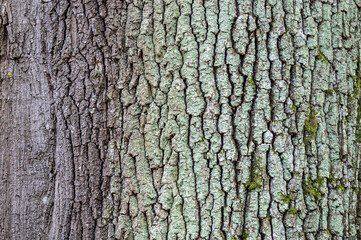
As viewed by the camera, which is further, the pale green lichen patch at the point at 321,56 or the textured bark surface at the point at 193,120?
the pale green lichen patch at the point at 321,56

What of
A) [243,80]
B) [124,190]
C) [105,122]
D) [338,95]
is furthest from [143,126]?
[338,95]

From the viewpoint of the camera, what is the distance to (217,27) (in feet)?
5.08

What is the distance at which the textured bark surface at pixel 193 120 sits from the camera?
152 centimetres

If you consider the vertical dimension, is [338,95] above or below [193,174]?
above

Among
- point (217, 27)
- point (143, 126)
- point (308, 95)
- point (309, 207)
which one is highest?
point (217, 27)

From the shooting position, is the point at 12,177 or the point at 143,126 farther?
the point at 12,177

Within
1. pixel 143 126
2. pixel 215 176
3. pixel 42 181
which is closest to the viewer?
pixel 215 176

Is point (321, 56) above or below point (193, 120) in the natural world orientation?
above

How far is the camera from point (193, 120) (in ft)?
5.06

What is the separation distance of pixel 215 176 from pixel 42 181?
95 cm

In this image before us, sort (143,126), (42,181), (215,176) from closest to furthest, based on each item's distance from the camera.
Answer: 1. (215,176)
2. (143,126)
3. (42,181)

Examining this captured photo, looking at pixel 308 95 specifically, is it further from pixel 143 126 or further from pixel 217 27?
pixel 143 126

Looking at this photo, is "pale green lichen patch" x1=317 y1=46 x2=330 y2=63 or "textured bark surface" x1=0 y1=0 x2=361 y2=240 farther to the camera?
"pale green lichen patch" x1=317 y1=46 x2=330 y2=63

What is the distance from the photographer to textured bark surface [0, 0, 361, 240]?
1.52m
